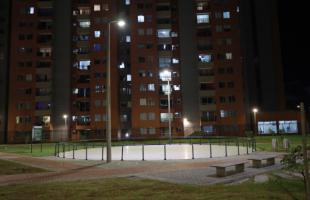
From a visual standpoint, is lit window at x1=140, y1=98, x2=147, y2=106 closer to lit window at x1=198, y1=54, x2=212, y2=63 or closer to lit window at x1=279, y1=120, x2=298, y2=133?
lit window at x1=198, y1=54, x2=212, y2=63

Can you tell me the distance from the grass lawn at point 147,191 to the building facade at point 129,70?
59.8m

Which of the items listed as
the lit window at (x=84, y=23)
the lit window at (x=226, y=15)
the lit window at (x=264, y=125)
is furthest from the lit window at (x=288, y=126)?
the lit window at (x=84, y=23)

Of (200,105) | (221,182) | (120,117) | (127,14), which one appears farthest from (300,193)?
(127,14)

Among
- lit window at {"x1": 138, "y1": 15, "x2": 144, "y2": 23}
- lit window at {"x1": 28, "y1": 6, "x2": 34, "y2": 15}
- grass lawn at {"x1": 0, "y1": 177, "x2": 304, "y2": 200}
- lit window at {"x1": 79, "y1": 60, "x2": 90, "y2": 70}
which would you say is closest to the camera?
grass lawn at {"x1": 0, "y1": 177, "x2": 304, "y2": 200}

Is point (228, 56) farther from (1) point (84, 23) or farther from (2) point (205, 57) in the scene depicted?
(1) point (84, 23)

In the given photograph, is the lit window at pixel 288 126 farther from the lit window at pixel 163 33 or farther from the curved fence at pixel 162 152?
the curved fence at pixel 162 152

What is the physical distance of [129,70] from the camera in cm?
8331

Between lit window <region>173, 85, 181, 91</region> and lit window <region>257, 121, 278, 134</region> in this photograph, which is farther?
lit window <region>173, 85, 181, 91</region>

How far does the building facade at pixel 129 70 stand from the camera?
2884 inches

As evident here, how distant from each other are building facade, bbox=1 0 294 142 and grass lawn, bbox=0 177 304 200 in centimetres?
5978

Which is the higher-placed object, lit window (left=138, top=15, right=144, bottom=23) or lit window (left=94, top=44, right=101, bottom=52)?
lit window (left=138, top=15, right=144, bottom=23)

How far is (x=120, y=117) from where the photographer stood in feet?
264

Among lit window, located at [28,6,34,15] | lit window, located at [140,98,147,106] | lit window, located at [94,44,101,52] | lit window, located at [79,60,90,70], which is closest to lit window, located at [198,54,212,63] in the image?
lit window, located at [140,98,147,106]

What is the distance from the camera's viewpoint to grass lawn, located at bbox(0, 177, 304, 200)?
9375 mm
